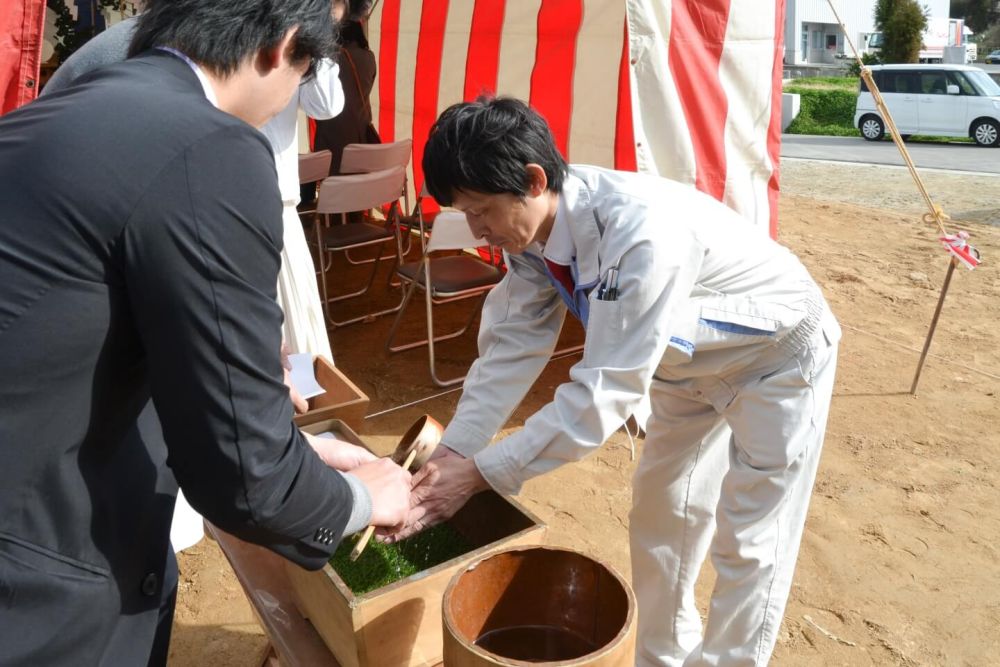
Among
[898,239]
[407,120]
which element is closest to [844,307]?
[898,239]

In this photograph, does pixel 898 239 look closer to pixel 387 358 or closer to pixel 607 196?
pixel 387 358

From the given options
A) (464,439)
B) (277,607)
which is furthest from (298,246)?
(277,607)

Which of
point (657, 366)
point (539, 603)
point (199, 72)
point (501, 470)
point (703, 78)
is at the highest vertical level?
point (703, 78)

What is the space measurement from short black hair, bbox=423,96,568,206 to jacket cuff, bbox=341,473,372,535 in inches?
22.6

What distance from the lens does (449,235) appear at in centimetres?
379

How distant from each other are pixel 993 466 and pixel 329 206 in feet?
10.8

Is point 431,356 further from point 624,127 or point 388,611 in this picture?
point 388,611

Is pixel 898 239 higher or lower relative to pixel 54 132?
lower

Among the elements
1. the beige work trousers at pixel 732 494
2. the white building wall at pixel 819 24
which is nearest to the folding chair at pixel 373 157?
the beige work trousers at pixel 732 494

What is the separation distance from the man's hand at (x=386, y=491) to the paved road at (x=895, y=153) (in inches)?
456

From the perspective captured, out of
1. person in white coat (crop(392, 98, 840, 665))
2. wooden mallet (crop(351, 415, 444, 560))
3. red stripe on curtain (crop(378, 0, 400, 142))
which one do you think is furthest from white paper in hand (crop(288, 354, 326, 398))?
red stripe on curtain (crop(378, 0, 400, 142))

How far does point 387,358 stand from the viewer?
14.5 feet

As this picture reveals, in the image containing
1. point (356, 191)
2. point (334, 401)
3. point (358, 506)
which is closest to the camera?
point (358, 506)

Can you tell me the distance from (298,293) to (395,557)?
208 centimetres
